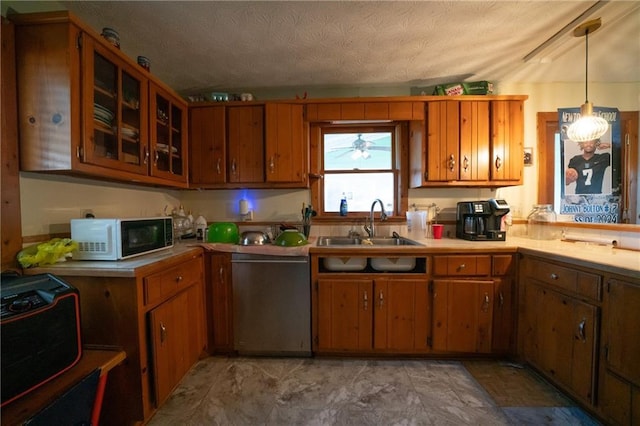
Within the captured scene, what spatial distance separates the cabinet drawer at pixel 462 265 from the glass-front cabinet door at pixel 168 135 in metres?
2.27

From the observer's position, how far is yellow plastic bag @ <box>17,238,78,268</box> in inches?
49.6

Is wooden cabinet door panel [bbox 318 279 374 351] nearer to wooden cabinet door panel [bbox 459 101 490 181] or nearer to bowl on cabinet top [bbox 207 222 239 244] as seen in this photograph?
bowl on cabinet top [bbox 207 222 239 244]

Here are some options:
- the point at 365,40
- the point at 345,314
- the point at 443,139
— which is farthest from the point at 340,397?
the point at 365,40

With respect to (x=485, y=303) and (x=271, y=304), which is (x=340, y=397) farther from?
(x=485, y=303)

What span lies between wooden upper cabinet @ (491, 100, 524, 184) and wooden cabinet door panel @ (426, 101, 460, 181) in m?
0.33

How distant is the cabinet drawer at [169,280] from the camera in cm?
137

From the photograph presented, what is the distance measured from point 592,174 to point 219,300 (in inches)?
138

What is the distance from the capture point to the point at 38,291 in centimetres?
100

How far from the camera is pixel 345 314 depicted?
1.94 m

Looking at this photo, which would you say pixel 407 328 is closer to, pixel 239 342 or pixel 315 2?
pixel 239 342

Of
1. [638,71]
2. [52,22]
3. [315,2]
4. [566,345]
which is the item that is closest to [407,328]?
[566,345]

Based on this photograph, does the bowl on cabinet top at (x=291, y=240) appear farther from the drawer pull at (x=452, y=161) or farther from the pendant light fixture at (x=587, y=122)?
the pendant light fixture at (x=587, y=122)

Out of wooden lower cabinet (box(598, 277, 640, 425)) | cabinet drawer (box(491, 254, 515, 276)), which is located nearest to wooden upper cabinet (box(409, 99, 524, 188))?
cabinet drawer (box(491, 254, 515, 276))

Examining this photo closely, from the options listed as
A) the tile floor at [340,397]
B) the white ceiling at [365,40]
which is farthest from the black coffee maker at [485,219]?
the white ceiling at [365,40]
